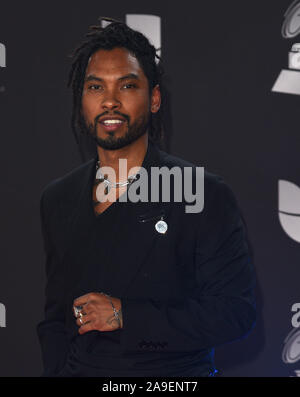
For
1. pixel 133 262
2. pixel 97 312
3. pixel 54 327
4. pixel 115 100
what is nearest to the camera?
pixel 97 312

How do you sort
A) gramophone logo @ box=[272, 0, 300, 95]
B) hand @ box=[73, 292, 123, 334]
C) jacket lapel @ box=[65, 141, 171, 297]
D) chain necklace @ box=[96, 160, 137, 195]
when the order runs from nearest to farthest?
hand @ box=[73, 292, 123, 334], jacket lapel @ box=[65, 141, 171, 297], chain necklace @ box=[96, 160, 137, 195], gramophone logo @ box=[272, 0, 300, 95]

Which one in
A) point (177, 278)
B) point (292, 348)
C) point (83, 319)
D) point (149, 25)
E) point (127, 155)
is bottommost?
point (292, 348)

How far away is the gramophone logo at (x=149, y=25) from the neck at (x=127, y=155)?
2.42 ft

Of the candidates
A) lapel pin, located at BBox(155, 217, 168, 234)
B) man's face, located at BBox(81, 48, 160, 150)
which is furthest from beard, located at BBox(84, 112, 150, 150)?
lapel pin, located at BBox(155, 217, 168, 234)

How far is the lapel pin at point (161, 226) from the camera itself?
230 cm

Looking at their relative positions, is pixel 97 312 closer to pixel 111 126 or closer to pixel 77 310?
pixel 77 310

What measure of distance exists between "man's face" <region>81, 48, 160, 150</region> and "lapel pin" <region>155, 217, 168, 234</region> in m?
0.38

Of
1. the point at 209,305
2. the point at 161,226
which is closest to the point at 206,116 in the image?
the point at 161,226

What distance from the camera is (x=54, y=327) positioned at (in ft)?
8.18

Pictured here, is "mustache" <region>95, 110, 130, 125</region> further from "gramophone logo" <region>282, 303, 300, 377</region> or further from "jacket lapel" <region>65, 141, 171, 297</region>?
"gramophone logo" <region>282, 303, 300, 377</region>

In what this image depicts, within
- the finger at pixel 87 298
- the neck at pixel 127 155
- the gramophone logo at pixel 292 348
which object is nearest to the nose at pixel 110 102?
the neck at pixel 127 155

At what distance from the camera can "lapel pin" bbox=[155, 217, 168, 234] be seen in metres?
2.30

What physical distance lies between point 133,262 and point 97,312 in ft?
0.83

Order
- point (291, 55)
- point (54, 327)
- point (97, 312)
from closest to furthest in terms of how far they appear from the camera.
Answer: point (97, 312) < point (54, 327) < point (291, 55)
